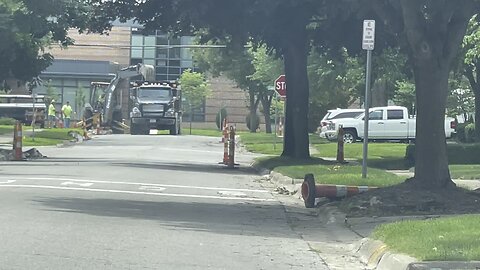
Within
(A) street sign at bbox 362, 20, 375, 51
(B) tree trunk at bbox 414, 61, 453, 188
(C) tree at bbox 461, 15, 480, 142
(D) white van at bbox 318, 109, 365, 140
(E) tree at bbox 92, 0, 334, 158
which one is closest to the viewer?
(B) tree trunk at bbox 414, 61, 453, 188

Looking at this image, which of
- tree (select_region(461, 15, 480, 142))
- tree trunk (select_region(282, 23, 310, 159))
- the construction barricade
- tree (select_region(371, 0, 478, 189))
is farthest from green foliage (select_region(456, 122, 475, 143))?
tree (select_region(371, 0, 478, 189))

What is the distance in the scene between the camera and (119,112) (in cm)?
6406

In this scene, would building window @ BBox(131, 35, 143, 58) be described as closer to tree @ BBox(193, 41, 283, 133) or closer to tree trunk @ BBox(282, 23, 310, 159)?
tree @ BBox(193, 41, 283, 133)

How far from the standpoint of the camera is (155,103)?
59.0 m

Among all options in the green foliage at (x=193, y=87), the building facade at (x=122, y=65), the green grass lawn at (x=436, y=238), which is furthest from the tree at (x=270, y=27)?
the green foliage at (x=193, y=87)

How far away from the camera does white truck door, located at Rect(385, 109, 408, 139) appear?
47.7 metres

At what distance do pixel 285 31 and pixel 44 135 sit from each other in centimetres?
2068

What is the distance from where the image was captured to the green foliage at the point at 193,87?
80938 millimetres

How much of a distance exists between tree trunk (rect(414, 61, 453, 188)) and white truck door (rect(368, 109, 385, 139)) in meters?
30.8

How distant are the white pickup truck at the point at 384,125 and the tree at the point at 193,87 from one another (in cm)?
3398

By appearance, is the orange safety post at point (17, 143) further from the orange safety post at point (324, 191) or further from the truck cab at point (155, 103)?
the truck cab at point (155, 103)

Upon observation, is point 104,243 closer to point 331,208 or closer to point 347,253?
point 347,253

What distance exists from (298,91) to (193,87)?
52.8m

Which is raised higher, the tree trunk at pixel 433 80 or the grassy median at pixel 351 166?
the tree trunk at pixel 433 80
